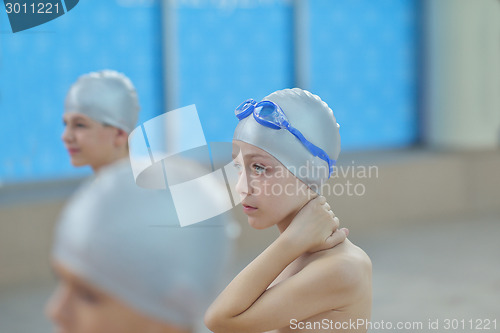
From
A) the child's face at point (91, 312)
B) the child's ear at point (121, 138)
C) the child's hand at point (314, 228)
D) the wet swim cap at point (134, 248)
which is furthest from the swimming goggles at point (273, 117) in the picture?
the child's ear at point (121, 138)

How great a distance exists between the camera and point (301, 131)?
174cm

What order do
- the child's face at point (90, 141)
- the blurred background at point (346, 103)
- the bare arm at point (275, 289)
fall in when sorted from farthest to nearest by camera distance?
the blurred background at point (346, 103) → the child's face at point (90, 141) → the bare arm at point (275, 289)

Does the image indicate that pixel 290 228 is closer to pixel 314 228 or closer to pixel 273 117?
pixel 314 228

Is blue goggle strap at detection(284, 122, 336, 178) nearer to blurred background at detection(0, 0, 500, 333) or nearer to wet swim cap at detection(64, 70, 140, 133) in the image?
wet swim cap at detection(64, 70, 140, 133)

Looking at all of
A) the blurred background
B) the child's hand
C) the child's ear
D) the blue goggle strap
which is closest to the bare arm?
the child's hand

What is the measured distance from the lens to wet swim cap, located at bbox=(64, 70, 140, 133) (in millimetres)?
2666

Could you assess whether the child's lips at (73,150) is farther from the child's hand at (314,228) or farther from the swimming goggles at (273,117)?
the child's hand at (314,228)

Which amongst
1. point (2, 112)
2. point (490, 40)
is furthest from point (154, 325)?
point (490, 40)

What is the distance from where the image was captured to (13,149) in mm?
6117

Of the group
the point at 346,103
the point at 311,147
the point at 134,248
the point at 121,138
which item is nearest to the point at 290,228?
the point at 311,147

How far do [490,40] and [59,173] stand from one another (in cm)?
500

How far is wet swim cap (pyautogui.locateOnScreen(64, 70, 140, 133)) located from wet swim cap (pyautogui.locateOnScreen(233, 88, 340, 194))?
103 centimetres

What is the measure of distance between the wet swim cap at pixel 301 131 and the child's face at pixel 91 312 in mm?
667

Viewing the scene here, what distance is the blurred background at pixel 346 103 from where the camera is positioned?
18.7 ft
